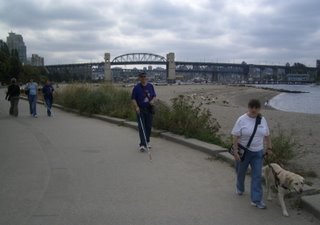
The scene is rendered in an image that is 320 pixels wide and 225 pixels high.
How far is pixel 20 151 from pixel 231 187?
18.3 feet

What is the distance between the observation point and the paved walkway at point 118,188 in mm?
5637

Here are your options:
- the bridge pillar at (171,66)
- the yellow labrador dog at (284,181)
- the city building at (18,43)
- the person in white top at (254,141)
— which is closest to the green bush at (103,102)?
the person in white top at (254,141)

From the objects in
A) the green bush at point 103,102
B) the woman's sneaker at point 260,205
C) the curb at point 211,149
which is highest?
the green bush at point 103,102

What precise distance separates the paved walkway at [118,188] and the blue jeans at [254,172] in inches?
7.2

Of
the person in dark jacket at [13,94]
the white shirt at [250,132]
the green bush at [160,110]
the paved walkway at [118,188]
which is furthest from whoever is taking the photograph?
the person in dark jacket at [13,94]

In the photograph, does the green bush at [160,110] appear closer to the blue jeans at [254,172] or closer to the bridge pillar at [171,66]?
the blue jeans at [254,172]

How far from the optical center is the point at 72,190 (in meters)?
6.92

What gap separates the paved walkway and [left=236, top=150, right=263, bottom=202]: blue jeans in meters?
0.18

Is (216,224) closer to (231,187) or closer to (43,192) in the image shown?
(231,187)

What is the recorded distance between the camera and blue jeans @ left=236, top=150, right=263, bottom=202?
237 inches

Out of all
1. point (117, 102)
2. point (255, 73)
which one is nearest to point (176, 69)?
point (255, 73)

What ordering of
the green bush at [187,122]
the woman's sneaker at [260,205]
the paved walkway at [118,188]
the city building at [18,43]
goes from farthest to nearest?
the city building at [18,43], the green bush at [187,122], the woman's sneaker at [260,205], the paved walkway at [118,188]

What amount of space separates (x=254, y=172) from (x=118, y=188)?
2.21m

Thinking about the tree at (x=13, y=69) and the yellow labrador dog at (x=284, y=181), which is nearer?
the yellow labrador dog at (x=284, y=181)
